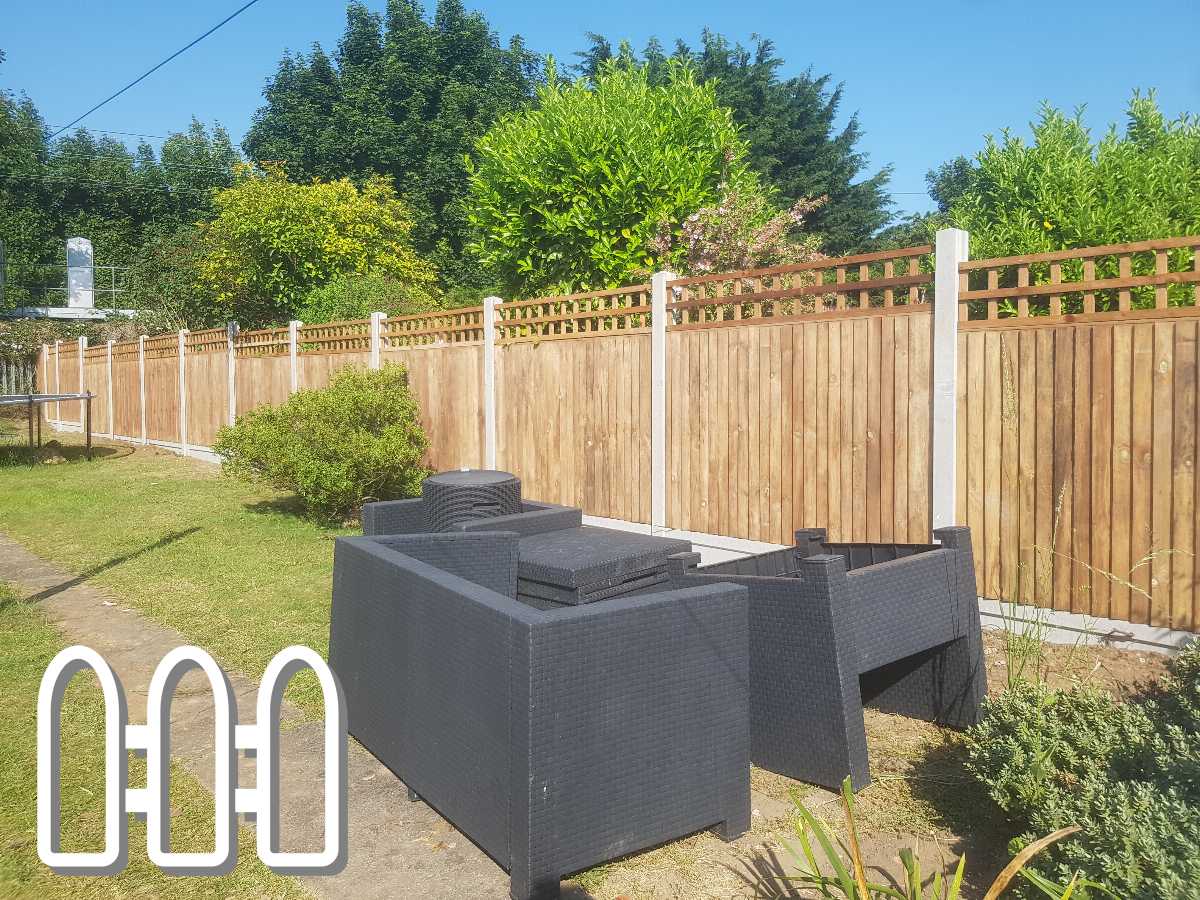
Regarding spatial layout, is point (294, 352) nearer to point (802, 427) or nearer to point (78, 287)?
point (802, 427)

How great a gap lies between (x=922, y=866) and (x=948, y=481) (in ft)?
9.08

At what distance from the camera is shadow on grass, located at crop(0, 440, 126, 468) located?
50.0ft

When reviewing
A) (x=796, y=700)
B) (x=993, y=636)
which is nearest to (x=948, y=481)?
(x=993, y=636)

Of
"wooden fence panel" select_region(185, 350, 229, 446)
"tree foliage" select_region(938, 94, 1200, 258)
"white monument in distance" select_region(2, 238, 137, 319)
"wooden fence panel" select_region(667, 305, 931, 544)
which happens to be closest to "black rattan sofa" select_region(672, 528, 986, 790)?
"wooden fence panel" select_region(667, 305, 931, 544)

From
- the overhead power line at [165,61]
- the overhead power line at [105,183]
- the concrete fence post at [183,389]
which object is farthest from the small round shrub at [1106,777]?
the overhead power line at [105,183]

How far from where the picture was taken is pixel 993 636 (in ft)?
17.0

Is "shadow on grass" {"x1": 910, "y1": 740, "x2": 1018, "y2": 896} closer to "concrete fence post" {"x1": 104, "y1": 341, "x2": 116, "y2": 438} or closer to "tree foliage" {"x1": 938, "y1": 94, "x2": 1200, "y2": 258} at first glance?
"tree foliage" {"x1": 938, "y1": 94, "x2": 1200, "y2": 258}

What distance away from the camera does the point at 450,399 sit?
972 centimetres

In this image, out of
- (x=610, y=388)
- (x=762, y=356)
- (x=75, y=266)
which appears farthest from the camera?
(x=75, y=266)

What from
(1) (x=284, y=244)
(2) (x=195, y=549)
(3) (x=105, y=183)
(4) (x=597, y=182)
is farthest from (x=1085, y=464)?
(3) (x=105, y=183)

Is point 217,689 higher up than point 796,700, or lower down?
higher up

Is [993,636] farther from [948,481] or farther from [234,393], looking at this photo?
[234,393]

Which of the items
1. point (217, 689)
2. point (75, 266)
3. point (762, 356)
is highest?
point (75, 266)

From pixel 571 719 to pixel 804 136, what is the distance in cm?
2611
